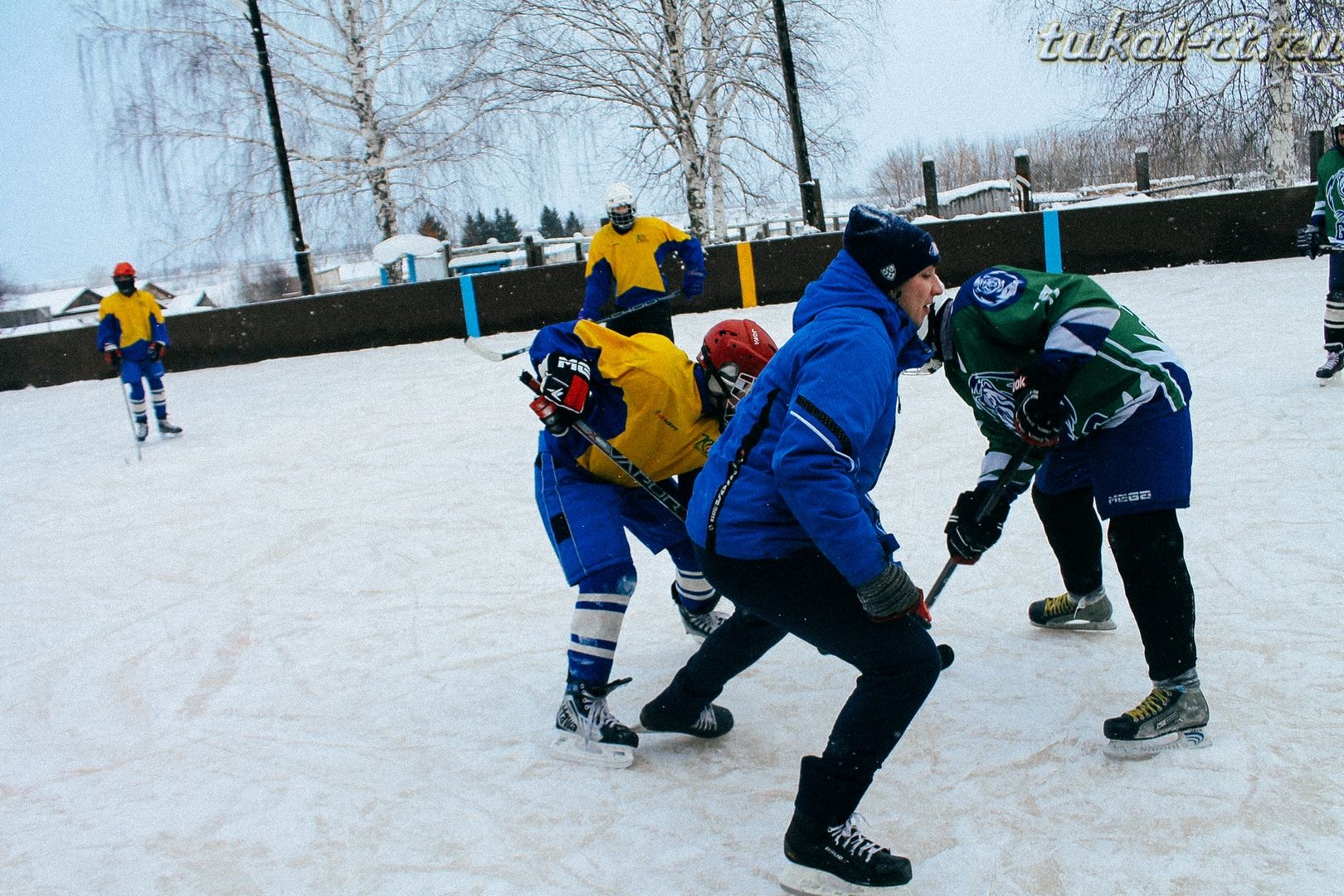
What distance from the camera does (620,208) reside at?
703cm

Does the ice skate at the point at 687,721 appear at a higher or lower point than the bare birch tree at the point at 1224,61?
lower

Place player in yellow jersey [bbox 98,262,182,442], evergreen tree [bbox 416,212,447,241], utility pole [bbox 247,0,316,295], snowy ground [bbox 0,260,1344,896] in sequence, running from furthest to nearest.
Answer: evergreen tree [bbox 416,212,447,241] < utility pole [bbox 247,0,316,295] < player in yellow jersey [bbox 98,262,182,442] < snowy ground [bbox 0,260,1344,896]

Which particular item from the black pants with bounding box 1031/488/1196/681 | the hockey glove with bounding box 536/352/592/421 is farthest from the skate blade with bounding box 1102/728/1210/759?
the hockey glove with bounding box 536/352/592/421

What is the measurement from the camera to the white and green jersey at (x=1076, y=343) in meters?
2.43

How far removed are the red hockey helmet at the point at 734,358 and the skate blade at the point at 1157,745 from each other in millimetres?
1233

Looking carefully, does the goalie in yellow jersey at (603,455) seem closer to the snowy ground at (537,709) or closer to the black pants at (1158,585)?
the snowy ground at (537,709)

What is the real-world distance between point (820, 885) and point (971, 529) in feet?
3.13

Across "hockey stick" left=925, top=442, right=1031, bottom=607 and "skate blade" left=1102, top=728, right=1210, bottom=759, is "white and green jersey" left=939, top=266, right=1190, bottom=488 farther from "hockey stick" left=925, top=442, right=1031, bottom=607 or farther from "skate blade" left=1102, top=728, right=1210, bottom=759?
"skate blade" left=1102, top=728, right=1210, bottom=759

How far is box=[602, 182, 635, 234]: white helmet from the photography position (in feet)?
23.1

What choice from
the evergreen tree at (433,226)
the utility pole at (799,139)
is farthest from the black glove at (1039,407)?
the evergreen tree at (433,226)

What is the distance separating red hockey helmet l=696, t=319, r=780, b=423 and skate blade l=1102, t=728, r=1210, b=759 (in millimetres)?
1233

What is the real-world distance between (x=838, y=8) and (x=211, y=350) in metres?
10.5

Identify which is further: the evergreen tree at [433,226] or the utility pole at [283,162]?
the evergreen tree at [433,226]

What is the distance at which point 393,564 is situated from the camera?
463 cm
